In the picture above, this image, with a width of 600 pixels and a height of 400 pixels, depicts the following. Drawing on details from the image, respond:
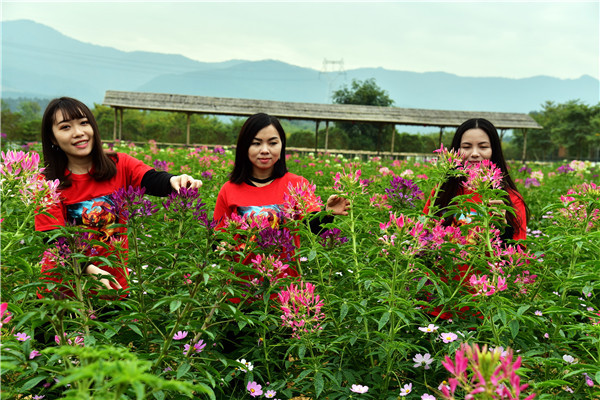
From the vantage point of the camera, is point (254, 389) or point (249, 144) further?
point (249, 144)

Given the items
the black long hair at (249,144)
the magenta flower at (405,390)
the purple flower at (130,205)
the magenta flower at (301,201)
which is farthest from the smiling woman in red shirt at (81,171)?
the magenta flower at (405,390)

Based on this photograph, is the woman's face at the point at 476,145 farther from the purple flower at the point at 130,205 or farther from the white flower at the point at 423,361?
the purple flower at the point at 130,205

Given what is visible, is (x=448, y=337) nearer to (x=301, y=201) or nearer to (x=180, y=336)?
(x=301, y=201)

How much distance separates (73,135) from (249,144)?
1.01m

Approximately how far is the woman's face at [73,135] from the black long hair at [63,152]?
1.1 inches

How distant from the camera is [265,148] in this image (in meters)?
2.81

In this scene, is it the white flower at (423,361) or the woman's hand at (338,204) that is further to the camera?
the woman's hand at (338,204)

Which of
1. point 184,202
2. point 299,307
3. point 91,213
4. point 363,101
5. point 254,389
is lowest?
point 254,389

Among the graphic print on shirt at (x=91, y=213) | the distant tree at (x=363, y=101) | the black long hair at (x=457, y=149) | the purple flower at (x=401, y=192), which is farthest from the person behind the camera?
the distant tree at (x=363, y=101)

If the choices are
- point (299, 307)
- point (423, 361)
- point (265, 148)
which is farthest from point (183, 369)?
point (265, 148)

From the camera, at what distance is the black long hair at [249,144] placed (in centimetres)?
286

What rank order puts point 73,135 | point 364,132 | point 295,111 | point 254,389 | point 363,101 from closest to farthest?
1. point 254,389
2. point 73,135
3. point 295,111
4. point 364,132
5. point 363,101

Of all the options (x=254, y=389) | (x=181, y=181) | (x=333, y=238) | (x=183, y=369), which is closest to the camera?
(x=183, y=369)

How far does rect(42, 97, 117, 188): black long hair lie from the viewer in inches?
104
